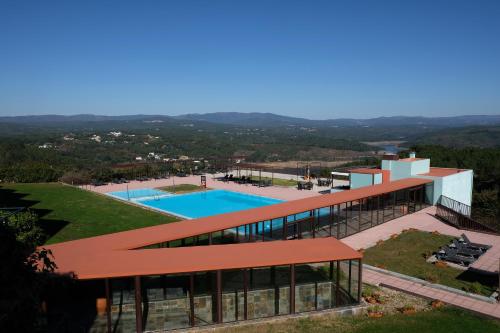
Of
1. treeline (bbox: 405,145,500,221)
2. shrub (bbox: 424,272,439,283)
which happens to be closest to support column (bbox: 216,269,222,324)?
shrub (bbox: 424,272,439,283)

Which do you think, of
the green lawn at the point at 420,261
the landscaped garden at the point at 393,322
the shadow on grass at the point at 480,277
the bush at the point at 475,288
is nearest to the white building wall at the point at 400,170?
the green lawn at the point at 420,261

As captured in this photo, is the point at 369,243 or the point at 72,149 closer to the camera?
the point at 369,243

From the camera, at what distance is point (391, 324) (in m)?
8.05

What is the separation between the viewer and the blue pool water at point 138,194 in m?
26.1

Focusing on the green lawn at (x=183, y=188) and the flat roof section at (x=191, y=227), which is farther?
the green lawn at (x=183, y=188)

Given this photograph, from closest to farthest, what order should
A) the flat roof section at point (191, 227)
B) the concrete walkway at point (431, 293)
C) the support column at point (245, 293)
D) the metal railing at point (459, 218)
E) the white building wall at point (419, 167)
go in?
the support column at point (245, 293) < the concrete walkway at point (431, 293) < the flat roof section at point (191, 227) < the metal railing at point (459, 218) < the white building wall at point (419, 167)

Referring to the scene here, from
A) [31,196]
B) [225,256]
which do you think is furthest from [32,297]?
[31,196]

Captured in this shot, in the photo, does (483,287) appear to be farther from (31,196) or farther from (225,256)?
(31,196)

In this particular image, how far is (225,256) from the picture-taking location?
27.2ft

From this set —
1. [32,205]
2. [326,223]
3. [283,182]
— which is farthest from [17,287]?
[283,182]

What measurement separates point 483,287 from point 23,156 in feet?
168

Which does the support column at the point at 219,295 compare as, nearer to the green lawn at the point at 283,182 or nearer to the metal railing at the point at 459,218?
the metal railing at the point at 459,218

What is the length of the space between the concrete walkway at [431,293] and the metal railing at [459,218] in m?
7.35

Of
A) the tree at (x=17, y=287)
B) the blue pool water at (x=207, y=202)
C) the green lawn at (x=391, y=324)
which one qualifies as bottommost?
the blue pool water at (x=207, y=202)
